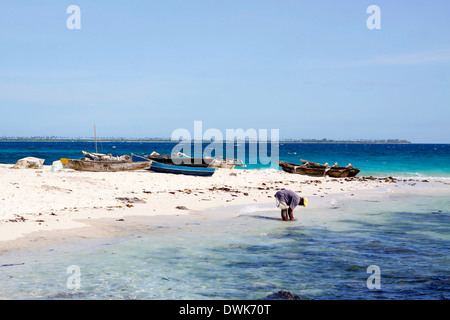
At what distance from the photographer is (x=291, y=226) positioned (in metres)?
15.6

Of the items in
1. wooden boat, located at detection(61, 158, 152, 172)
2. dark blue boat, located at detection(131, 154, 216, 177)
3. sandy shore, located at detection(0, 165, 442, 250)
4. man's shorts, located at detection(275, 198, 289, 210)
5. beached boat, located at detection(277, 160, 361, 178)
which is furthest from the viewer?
beached boat, located at detection(277, 160, 361, 178)

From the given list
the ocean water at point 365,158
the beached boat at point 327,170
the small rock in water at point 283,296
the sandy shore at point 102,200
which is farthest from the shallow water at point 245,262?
the ocean water at point 365,158

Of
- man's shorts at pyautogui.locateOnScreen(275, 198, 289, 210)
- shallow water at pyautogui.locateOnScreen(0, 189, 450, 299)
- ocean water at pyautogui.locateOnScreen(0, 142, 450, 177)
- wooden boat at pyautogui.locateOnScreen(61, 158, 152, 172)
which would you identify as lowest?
ocean water at pyautogui.locateOnScreen(0, 142, 450, 177)

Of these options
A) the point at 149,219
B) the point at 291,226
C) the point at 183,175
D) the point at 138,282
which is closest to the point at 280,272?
the point at 138,282

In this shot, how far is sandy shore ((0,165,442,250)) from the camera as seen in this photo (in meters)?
13.7

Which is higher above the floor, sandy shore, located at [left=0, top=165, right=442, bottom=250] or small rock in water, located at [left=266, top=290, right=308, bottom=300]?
sandy shore, located at [left=0, top=165, right=442, bottom=250]

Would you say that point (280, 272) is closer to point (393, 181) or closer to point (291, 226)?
point (291, 226)

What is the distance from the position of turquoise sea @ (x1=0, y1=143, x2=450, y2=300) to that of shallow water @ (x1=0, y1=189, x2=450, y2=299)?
0.9 inches

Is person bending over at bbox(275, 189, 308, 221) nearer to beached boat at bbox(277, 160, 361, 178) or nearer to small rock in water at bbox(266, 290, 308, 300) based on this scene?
small rock in water at bbox(266, 290, 308, 300)

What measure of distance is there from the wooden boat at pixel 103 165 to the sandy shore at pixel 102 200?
3935 mm

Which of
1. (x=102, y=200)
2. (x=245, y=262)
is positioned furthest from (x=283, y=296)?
(x=102, y=200)

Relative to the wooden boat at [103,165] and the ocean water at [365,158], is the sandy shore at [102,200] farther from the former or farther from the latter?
the ocean water at [365,158]

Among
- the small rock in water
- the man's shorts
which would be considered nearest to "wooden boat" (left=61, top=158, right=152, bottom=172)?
the man's shorts

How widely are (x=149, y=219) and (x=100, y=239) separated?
3.38 metres
